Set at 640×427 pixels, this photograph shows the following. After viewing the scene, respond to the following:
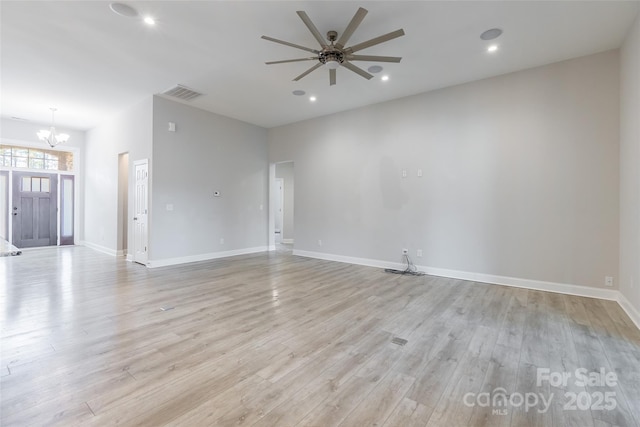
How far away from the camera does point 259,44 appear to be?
144 inches

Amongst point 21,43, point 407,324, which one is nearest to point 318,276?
point 407,324

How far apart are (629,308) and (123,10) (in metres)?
6.69

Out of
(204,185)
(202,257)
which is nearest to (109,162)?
(204,185)

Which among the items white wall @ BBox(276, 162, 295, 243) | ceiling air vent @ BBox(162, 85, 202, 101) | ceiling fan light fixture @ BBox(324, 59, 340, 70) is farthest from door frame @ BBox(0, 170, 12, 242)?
ceiling fan light fixture @ BBox(324, 59, 340, 70)

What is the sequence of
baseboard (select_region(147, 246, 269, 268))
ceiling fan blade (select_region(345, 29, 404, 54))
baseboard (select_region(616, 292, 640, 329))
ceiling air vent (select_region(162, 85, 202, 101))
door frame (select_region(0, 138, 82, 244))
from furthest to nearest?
1. door frame (select_region(0, 138, 82, 244))
2. baseboard (select_region(147, 246, 269, 268))
3. ceiling air vent (select_region(162, 85, 202, 101))
4. baseboard (select_region(616, 292, 640, 329))
5. ceiling fan blade (select_region(345, 29, 404, 54))

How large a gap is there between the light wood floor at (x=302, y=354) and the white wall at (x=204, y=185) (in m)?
1.75

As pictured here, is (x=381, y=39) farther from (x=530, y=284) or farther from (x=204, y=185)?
(x=204, y=185)

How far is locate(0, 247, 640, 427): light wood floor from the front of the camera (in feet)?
5.49

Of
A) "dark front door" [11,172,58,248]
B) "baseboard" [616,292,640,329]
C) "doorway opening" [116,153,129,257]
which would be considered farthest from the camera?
"dark front door" [11,172,58,248]

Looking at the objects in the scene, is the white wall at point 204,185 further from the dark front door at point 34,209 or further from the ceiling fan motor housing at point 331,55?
the dark front door at point 34,209

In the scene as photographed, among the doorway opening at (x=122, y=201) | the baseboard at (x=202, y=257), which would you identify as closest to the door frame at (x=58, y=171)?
the doorway opening at (x=122, y=201)

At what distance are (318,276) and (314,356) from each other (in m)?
2.64

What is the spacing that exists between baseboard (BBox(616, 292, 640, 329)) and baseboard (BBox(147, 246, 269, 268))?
6837 mm

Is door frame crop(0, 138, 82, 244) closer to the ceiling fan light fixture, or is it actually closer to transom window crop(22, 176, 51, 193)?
transom window crop(22, 176, 51, 193)
